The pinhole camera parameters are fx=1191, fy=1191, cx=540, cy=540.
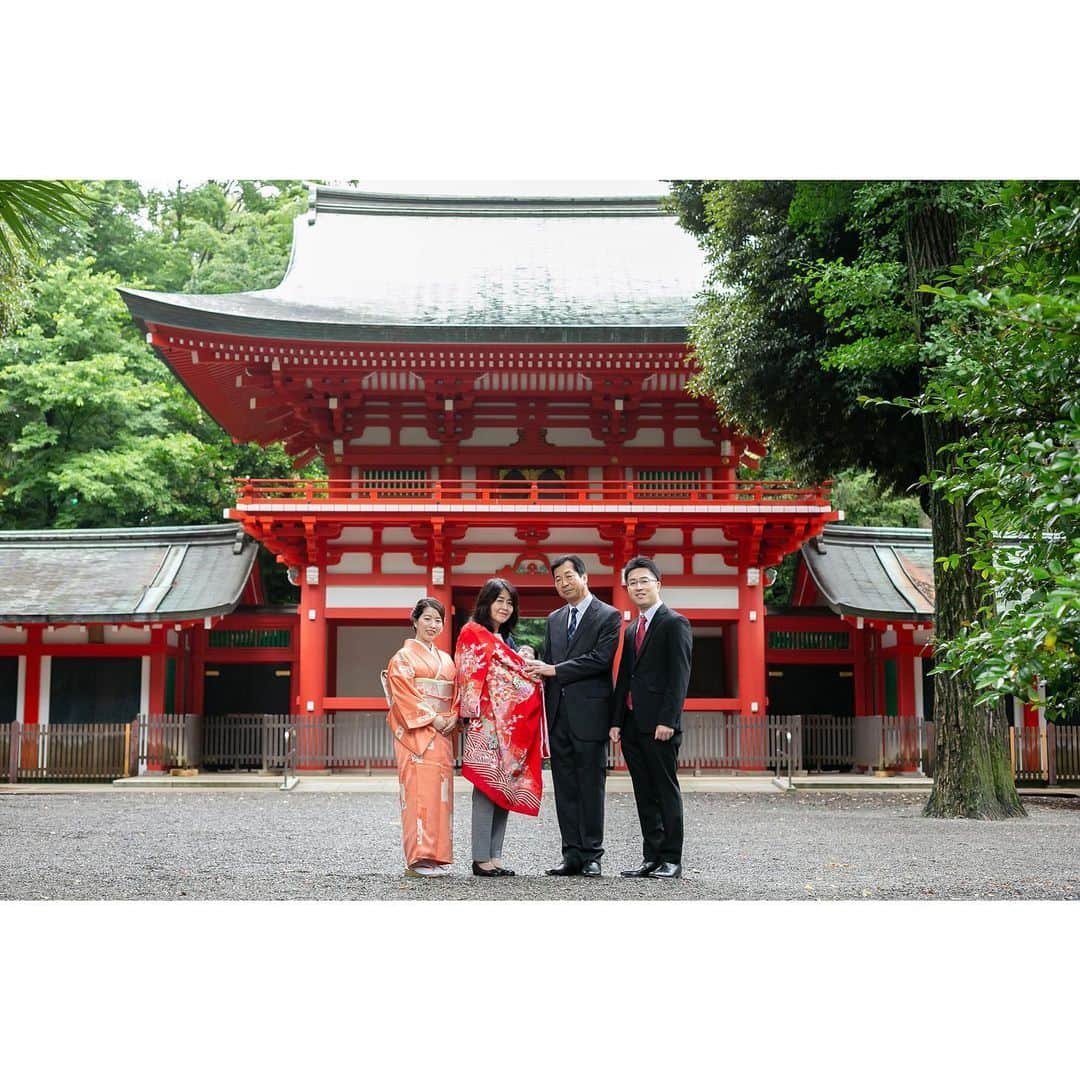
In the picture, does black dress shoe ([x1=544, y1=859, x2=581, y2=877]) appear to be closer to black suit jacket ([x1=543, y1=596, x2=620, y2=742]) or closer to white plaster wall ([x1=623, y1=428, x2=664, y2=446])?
black suit jacket ([x1=543, y1=596, x2=620, y2=742])

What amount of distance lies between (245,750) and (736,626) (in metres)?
6.26

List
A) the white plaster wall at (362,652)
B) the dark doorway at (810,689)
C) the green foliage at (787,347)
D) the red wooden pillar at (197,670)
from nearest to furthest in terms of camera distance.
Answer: the green foliage at (787,347) < the red wooden pillar at (197,670) < the dark doorway at (810,689) < the white plaster wall at (362,652)

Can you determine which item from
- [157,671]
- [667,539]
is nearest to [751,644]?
[667,539]

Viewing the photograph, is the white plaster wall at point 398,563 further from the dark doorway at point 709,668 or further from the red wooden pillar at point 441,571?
the dark doorway at point 709,668

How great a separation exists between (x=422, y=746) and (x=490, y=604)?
0.70 m

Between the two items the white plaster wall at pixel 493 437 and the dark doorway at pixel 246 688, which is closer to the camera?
the white plaster wall at pixel 493 437

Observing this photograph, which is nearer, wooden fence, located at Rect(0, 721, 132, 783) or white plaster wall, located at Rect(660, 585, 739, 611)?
wooden fence, located at Rect(0, 721, 132, 783)

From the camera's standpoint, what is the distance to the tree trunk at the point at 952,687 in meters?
9.01

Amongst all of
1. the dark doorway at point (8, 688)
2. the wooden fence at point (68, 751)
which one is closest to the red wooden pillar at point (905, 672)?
the wooden fence at point (68, 751)

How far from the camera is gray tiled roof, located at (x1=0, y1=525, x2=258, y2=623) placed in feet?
46.0

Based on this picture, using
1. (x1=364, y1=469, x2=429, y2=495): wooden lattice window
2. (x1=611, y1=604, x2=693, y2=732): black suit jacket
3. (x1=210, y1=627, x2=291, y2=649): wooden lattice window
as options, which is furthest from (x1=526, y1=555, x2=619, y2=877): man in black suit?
(x1=210, y1=627, x2=291, y2=649): wooden lattice window

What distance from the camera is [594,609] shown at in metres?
5.23

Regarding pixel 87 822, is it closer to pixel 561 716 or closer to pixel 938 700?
pixel 561 716

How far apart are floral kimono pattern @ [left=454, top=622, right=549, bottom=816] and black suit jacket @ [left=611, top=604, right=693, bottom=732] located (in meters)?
0.39
